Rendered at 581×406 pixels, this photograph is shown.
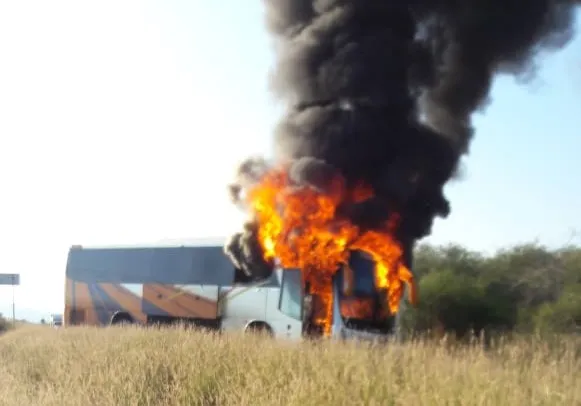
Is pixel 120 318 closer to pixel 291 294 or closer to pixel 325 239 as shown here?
pixel 291 294

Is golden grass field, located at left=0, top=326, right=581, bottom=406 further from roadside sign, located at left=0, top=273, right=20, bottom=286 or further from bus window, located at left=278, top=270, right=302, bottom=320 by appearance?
roadside sign, located at left=0, top=273, right=20, bottom=286

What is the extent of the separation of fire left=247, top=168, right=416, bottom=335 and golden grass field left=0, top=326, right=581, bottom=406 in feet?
15.2

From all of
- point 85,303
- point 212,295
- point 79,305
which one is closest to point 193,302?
point 212,295

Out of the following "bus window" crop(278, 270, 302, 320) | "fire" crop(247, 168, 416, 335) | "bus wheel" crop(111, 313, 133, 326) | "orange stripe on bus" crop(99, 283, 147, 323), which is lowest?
"bus wheel" crop(111, 313, 133, 326)

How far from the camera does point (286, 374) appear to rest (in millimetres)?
8641

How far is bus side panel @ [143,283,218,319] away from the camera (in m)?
21.1

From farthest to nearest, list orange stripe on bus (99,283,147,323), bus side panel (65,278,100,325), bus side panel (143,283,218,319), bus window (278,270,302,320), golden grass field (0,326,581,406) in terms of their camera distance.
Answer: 1. bus side panel (65,278,100,325)
2. orange stripe on bus (99,283,147,323)
3. bus side panel (143,283,218,319)
4. bus window (278,270,302,320)
5. golden grass field (0,326,581,406)

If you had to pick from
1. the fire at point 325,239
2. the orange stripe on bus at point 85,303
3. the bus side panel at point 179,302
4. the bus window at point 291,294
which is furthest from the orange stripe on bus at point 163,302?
the fire at point 325,239

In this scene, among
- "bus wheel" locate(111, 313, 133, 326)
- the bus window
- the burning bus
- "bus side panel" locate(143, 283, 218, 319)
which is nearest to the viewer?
the burning bus

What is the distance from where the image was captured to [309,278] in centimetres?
1817

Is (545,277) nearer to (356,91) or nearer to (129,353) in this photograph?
(356,91)

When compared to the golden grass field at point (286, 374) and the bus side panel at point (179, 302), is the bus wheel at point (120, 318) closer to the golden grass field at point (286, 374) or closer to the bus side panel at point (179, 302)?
the bus side panel at point (179, 302)

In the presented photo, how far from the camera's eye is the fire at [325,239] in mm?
17422

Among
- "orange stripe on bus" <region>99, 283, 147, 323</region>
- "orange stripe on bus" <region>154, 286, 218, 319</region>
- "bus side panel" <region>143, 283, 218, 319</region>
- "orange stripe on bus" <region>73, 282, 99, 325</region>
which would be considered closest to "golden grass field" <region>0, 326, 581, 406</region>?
"orange stripe on bus" <region>154, 286, 218, 319</region>
